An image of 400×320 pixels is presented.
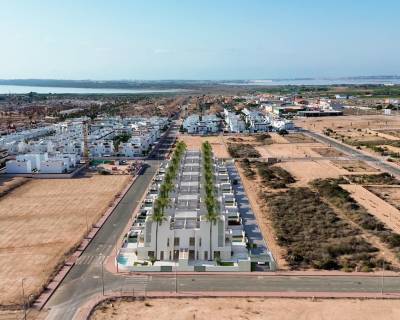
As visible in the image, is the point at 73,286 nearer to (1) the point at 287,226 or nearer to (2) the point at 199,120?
(1) the point at 287,226

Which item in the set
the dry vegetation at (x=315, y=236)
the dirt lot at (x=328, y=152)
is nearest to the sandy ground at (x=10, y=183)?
the dry vegetation at (x=315, y=236)

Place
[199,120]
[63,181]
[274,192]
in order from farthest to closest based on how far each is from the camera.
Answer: [199,120]
[63,181]
[274,192]

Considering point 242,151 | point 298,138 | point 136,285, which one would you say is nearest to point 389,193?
point 242,151

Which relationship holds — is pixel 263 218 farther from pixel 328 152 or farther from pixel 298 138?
pixel 298 138

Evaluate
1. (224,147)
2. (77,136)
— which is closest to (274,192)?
(224,147)

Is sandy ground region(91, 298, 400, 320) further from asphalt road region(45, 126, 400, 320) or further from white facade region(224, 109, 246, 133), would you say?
white facade region(224, 109, 246, 133)

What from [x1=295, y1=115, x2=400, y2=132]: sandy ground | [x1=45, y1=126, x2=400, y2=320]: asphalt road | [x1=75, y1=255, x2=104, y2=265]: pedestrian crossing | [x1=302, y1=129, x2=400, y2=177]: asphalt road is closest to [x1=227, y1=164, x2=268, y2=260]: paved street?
[x1=45, y1=126, x2=400, y2=320]: asphalt road

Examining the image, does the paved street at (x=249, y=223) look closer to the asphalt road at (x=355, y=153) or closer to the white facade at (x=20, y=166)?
the asphalt road at (x=355, y=153)
